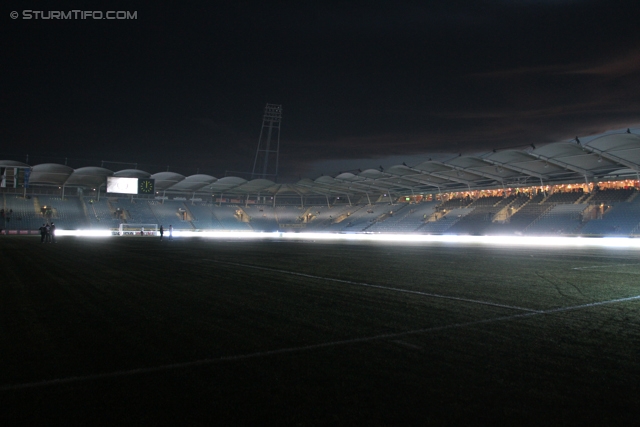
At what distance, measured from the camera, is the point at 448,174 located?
52.3 m

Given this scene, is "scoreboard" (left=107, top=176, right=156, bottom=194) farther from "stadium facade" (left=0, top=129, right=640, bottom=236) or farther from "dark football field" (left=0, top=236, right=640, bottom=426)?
"dark football field" (left=0, top=236, right=640, bottom=426)

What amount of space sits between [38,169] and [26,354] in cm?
5461

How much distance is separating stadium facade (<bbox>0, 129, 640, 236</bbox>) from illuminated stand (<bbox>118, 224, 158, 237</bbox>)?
2.68m

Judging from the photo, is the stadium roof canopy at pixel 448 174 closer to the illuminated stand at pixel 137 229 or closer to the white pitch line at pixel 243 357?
the illuminated stand at pixel 137 229

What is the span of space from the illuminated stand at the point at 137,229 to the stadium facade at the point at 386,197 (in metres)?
2.68

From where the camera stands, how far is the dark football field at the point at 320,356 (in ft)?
10.0

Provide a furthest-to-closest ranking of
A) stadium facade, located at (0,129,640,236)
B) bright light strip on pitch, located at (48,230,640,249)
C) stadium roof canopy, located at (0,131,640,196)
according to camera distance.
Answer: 1. stadium facade, located at (0,129,640,236)
2. stadium roof canopy, located at (0,131,640,196)
3. bright light strip on pitch, located at (48,230,640,249)

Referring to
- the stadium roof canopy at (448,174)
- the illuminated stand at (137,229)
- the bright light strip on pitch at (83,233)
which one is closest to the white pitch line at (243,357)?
the stadium roof canopy at (448,174)

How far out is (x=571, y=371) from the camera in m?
3.81

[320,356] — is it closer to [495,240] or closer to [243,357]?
[243,357]

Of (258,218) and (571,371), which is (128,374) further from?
(258,218)

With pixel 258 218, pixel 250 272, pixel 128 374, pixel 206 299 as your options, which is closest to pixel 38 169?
pixel 258 218

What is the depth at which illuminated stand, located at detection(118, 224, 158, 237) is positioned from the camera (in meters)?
51.6

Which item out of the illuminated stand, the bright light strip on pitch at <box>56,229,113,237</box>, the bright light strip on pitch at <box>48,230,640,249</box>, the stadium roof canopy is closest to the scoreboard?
the stadium roof canopy
